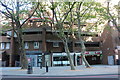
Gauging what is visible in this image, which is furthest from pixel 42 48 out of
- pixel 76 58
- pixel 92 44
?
pixel 92 44

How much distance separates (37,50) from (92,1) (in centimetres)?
1756

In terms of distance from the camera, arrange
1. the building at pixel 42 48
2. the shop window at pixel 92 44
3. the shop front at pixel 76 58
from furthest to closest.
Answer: the shop window at pixel 92 44
the shop front at pixel 76 58
the building at pixel 42 48

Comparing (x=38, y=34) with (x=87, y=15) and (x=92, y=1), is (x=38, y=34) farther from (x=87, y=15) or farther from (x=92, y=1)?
(x=92, y=1)

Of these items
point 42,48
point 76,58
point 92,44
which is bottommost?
point 76,58

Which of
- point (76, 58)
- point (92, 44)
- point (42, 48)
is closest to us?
point (42, 48)

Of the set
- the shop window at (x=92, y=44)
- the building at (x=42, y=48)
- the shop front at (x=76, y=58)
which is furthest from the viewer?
the shop window at (x=92, y=44)

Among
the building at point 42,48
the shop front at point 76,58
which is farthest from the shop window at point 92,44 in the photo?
the shop front at point 76,58

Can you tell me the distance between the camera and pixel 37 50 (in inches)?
1271

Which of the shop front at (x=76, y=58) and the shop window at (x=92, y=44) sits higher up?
the shop window at (x=92, y=44)

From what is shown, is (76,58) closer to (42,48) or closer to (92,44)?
(92,44)

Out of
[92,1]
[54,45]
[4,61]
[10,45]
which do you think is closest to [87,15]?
[92,1]

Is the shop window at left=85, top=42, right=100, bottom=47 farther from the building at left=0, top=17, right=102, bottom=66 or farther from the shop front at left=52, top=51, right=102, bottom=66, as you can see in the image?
the shop front at left=52, top=51, right=102, bottom=66

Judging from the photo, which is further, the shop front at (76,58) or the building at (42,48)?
the shop front at (76,58)

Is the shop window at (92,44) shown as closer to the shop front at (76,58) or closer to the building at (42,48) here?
the building at (42,48)
